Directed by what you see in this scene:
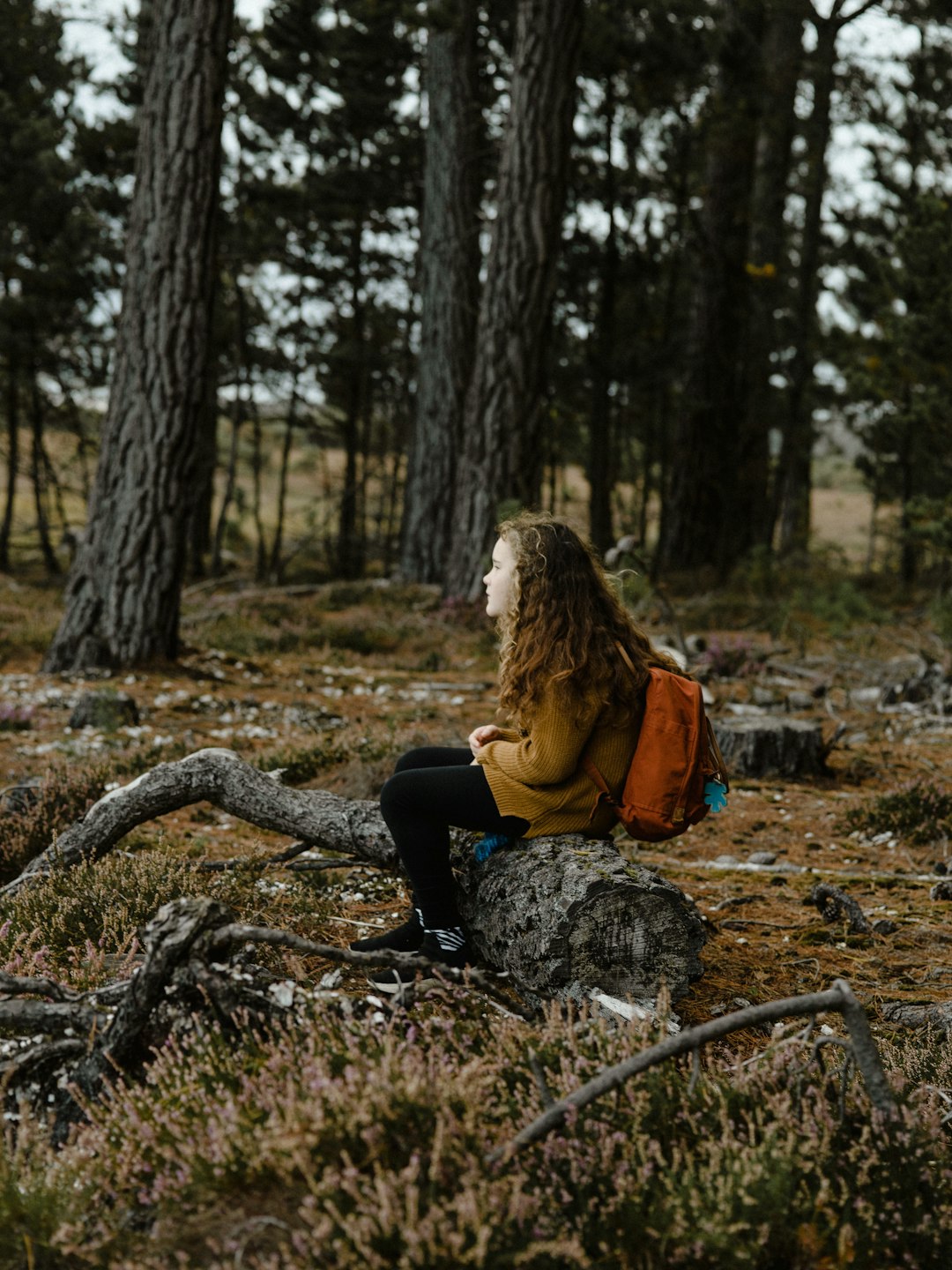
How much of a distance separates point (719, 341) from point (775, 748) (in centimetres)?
1082

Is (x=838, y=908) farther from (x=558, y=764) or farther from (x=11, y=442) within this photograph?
(x=11, y=442)

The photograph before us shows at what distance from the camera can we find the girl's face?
3.82m

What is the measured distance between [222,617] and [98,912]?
8.70 meters

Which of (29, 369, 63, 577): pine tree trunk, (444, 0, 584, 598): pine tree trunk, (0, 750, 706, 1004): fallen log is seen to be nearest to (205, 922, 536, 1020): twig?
(0, 750, 706, 1004): fallen log

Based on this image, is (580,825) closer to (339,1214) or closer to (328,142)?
(339,1214)

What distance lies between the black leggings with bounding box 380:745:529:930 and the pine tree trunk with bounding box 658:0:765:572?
42.8 ft

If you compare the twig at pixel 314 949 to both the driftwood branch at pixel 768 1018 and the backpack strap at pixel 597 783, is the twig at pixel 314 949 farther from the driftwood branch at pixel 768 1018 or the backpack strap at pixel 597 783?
the backpack strap at pixel 597 783

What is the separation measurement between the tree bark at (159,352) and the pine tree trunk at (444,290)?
5.65 metres

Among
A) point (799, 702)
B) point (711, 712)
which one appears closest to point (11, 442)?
point (711, 712)

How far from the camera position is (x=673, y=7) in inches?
584

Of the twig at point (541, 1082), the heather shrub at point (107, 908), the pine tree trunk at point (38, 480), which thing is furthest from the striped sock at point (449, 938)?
the pine tree trunk at point (38, 480)

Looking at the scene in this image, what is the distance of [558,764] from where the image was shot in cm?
355

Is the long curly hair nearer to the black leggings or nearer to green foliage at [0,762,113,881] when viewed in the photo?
the black leggings

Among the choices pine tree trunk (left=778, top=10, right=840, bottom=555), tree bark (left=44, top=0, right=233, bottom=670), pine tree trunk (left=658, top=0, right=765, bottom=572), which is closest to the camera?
tree bark (left=44, top=0, right=233, bottom=670)
